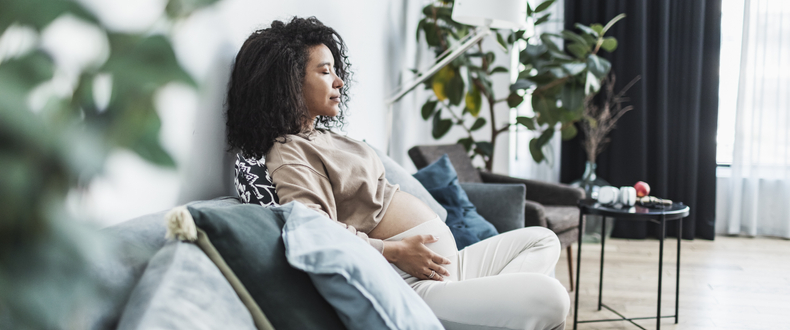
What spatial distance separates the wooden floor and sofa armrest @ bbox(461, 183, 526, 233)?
0.49 metres

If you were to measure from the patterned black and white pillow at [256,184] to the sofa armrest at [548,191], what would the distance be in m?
1.92

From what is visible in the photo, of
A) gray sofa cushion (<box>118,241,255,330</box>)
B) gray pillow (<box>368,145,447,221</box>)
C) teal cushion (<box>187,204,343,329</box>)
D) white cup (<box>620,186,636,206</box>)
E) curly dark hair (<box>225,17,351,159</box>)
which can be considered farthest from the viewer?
white cup (<box>620,186,636,206</box>)

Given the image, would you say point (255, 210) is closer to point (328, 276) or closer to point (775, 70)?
point (328, 276)

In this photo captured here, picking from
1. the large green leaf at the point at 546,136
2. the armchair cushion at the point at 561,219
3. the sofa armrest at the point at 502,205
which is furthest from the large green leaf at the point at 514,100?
the sofa armrest at the point at 502,205

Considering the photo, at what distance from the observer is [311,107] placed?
1465 millimetres

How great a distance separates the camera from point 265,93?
1.32 meters

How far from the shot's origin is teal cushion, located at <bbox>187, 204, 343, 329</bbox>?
2.52ft

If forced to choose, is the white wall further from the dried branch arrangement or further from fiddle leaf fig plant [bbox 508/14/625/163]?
the dried branch arrangement

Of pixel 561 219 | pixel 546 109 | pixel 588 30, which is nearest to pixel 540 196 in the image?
pixel 561 219

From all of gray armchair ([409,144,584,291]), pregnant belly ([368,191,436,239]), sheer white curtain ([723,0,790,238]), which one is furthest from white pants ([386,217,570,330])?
sheer white curtain ([723,0,790,238])

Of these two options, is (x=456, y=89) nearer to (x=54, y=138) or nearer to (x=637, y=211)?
(x=637, y=211)

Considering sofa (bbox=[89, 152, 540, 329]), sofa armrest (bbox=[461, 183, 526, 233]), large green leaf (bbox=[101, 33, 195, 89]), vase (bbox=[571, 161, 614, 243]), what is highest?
large green leaf (bbox=[101, 33, 195, 89])

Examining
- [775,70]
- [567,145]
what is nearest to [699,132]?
[775,70]

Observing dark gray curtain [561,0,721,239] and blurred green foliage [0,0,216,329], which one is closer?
blurred green foliage [0,0,216,329]
